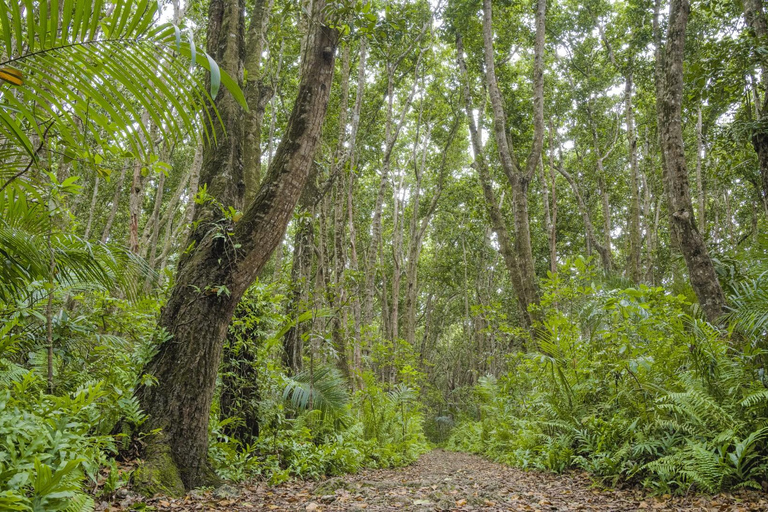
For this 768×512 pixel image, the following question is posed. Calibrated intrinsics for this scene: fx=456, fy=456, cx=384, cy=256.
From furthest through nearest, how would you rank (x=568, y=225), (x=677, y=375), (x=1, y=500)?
(x=568, y=225), (x=677, y=375), (x=1, y=500)

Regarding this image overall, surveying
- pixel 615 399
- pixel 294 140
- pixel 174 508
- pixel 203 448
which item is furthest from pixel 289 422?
pixel 615 399

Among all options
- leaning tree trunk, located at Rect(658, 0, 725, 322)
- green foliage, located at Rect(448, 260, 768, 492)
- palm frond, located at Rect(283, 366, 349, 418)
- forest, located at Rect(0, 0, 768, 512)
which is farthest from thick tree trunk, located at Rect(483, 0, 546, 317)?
palm frond, located at Rect(283, 366, 349, 418)

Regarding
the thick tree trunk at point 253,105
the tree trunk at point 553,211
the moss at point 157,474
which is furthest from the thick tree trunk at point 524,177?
the moss at point 157,474

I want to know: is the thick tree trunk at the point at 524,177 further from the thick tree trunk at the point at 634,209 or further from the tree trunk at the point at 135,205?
the tree trunk at the point at 135,205

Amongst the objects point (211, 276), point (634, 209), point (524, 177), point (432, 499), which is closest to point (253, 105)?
point (211, 276)

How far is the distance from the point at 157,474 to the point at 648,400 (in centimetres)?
474

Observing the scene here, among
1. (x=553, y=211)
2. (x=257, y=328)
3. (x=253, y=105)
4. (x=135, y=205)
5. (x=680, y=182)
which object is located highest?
(x=553, y=211)

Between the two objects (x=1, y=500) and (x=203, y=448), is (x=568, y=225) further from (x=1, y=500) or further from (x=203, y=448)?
(x=1, y=500)

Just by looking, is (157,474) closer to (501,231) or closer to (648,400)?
(648,400)

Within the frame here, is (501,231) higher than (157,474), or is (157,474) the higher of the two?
(501,231)

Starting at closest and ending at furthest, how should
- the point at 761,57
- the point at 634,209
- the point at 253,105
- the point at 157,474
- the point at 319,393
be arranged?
the point at 157,474, the point at 761,57, the point at 253,105, the point at 319,393, the point at 634,209

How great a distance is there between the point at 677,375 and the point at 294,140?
14.6ft

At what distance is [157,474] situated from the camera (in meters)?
3.21

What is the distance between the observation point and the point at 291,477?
4.86 meters
